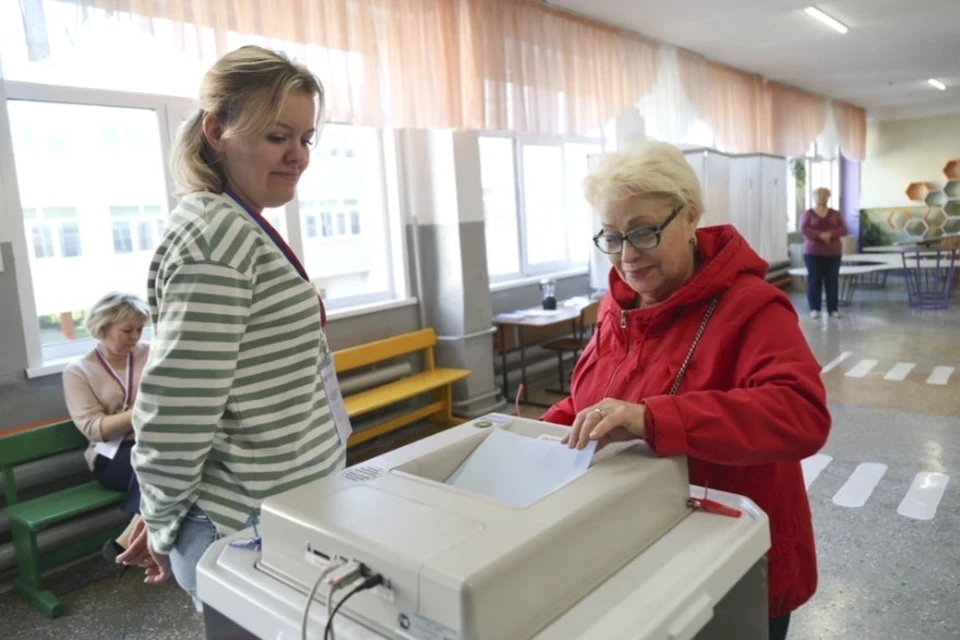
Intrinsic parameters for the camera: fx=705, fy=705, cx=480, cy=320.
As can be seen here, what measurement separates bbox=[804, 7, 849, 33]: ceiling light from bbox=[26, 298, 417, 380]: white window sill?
4.02m

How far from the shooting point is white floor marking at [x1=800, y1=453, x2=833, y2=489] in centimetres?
331

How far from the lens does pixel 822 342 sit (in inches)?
255

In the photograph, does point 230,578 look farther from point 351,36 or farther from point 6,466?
point 351,36

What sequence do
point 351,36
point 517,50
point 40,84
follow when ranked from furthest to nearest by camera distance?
point 517,50
point 351,36
point 40,84

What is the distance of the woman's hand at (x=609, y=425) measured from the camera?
931mm

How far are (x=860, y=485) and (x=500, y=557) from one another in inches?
123

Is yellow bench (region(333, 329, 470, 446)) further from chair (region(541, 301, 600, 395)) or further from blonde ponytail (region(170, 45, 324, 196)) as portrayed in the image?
blonde ponytail (region(170, 45, 324, 196))

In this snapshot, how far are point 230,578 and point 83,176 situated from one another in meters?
2.79

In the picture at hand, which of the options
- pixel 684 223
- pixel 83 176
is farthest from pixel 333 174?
pixel 684 223

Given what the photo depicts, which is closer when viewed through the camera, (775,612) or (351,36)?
(775,612)

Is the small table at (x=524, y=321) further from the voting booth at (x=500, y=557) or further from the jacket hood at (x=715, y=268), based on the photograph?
the voting booth at (x=500, y=557)

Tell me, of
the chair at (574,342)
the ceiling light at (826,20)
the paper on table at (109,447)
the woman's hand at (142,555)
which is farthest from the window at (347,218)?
the ceiling light at (826,20)

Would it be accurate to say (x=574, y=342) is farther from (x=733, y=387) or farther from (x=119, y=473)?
(x=733, y=387)

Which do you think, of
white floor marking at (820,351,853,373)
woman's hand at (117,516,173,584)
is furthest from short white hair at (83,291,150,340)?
white floor marking at (820,351,853,373)
